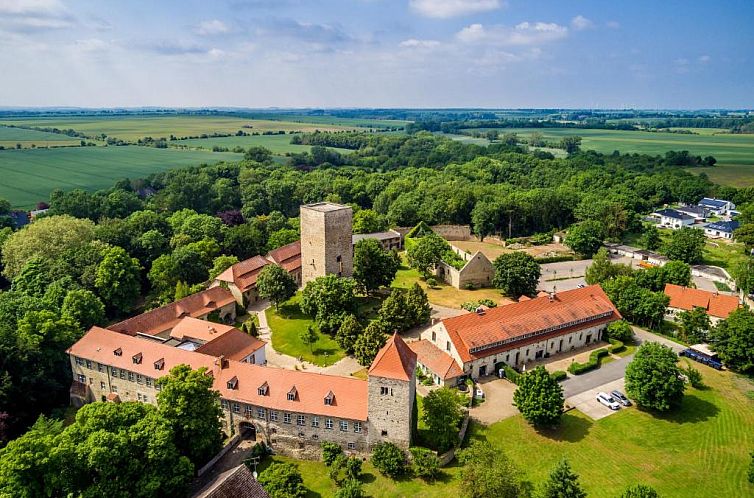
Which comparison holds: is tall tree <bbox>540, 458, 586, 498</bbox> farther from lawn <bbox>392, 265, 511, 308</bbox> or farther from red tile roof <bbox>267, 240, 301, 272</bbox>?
red tile roof <bbox>267, 240, 301, 272</bbox>

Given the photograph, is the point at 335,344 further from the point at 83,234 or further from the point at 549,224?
the point at 549,224

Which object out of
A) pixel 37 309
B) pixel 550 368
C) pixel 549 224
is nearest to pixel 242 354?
pixel 37 309

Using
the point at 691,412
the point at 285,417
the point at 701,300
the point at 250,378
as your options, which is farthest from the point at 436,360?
the point at 701,300

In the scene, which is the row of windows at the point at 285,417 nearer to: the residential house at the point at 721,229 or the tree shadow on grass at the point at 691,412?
the tree shadow on grass at the point at 691,412

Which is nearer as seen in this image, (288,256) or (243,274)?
(243,274)

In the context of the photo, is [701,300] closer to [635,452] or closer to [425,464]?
[635,452]

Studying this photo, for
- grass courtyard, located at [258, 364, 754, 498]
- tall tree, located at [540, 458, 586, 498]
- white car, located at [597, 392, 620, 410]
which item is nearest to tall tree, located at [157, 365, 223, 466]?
grass courtyard, located at [258, 364, 754, 498]

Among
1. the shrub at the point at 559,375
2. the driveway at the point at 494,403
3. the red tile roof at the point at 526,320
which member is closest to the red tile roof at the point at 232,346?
the red tile roof at the point at 526,320
